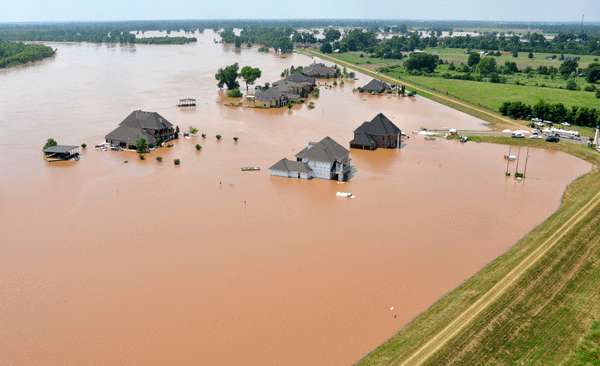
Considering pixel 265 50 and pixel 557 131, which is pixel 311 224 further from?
pixel 265 50

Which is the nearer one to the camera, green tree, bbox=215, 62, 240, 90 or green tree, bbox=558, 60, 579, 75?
green tree, bbox=215, 62, 240, 90

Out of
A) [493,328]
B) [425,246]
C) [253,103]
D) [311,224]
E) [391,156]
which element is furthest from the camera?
[253,103]

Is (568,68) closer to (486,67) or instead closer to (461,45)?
(486,67)

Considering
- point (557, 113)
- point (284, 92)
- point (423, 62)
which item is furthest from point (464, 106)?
point (423, 62)

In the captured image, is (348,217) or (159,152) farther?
(159,152)

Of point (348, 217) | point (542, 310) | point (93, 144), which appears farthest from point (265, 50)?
point (542, 310)

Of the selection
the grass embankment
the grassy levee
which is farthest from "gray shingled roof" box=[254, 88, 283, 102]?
the grass embankment

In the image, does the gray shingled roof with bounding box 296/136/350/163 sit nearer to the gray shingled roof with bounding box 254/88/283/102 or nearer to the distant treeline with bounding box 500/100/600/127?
the gray shingled roof with bounding box 254/88/283/102
